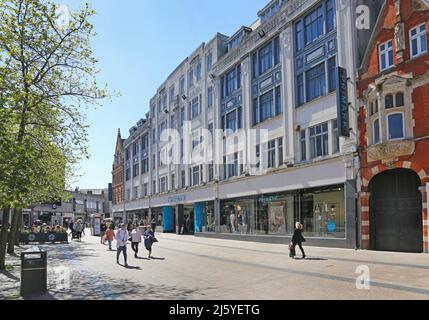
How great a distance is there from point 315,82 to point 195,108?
18.8m

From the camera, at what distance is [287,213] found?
27922 mm

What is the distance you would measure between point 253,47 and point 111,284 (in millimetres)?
23806

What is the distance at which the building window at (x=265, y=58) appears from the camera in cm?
3067

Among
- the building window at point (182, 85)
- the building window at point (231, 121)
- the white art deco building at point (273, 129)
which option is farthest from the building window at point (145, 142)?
the building window at point (231, 121)

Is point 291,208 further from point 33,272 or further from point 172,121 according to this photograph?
point 172,121

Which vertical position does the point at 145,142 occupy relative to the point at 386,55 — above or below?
above

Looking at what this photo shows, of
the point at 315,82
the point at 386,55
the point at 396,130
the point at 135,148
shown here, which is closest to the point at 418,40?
the point at 386,55

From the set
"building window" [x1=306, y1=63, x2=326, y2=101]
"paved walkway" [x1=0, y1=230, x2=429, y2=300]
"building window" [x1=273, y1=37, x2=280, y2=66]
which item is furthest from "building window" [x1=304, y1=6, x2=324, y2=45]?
"paved walkway" [x1=0, y1=230, x2=429, y2=300]

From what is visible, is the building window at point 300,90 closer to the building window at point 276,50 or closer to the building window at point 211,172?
the building window at point 276,50

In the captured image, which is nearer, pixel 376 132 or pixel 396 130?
pixel 396 130

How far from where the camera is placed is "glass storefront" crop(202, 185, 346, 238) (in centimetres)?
2402

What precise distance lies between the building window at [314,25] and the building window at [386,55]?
15.7 ft

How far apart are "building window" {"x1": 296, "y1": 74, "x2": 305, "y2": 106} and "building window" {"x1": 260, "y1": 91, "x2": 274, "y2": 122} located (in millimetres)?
2918

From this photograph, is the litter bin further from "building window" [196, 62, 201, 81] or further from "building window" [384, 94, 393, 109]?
"building window" [196, 62, 201, 81]
